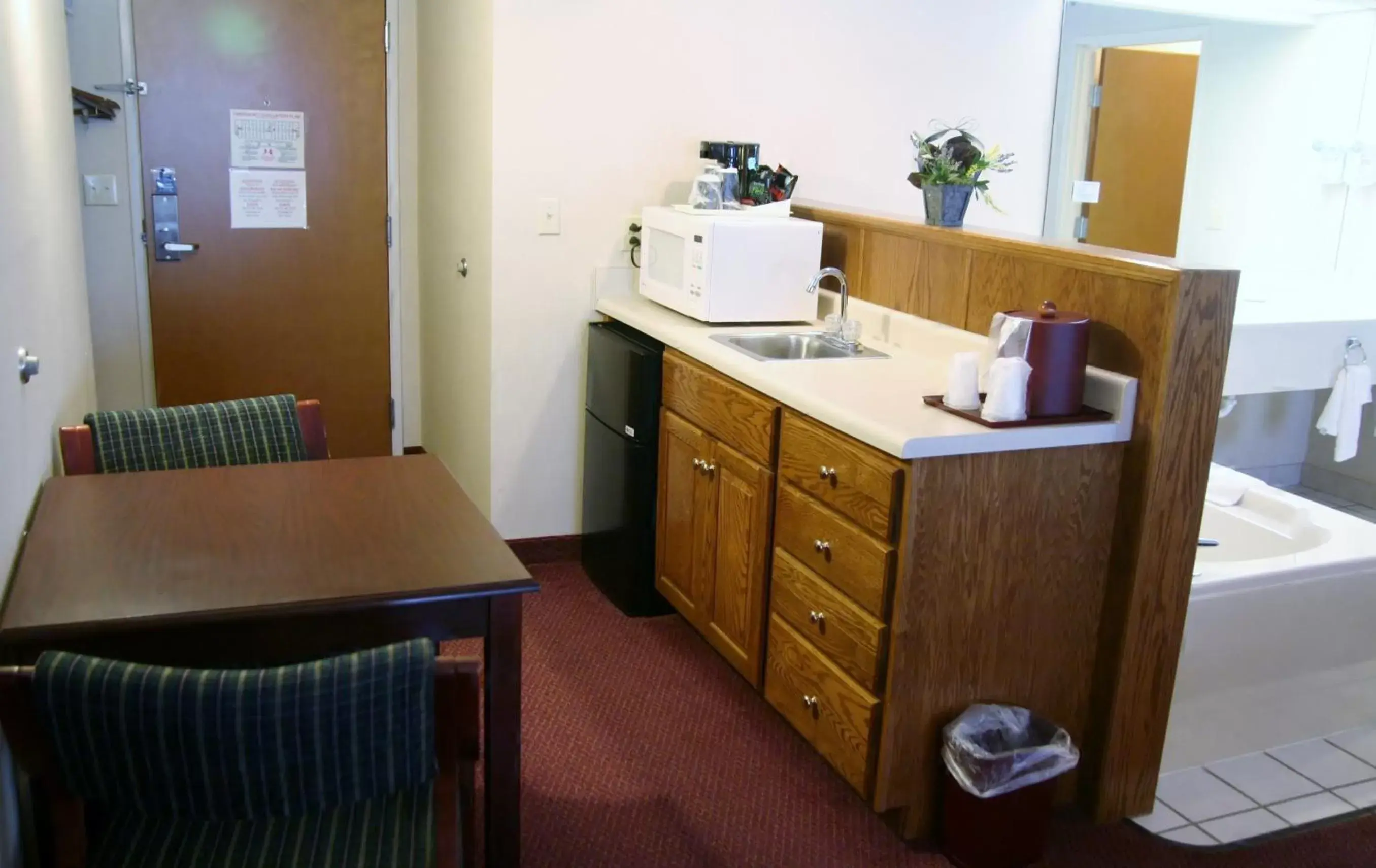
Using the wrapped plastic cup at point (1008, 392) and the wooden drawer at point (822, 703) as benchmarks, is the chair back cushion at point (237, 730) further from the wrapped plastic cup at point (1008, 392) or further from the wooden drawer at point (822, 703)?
the wrapped plastic cup at point (1008, 392)

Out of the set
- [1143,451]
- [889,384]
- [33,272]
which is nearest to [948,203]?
[889,384]

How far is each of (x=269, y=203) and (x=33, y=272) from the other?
204 cm

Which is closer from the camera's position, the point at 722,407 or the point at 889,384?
the point at 889,384

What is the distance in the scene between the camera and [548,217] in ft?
11.9

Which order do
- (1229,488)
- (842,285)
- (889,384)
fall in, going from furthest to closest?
(1229,488) → (842,285) → (889,384)

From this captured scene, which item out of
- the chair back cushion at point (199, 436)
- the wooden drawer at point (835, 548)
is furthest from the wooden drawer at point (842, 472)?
the chair back cushion at point (199, 436)

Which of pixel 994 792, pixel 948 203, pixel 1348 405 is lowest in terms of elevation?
pixel 994 792

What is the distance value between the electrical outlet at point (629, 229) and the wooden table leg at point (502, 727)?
218 cm

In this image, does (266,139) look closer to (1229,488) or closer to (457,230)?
(457,230)

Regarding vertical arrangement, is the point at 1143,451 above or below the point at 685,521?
above

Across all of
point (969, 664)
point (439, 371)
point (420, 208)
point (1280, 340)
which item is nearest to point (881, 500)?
point (969, 664)

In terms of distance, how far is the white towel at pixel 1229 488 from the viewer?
11.6 feet

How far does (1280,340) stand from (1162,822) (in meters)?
1.93

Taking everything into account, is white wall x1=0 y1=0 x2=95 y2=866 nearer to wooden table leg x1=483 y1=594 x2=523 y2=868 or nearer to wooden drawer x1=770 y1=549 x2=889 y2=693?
wooden table leg x1=483 y1=594 x2=523 y2=868
